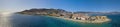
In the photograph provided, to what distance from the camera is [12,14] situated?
2344mm

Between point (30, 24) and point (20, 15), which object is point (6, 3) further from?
point (30, 24)

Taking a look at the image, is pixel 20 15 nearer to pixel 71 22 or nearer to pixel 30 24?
pixel 30 24

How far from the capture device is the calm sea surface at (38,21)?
235cm

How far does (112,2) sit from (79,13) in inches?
15.3

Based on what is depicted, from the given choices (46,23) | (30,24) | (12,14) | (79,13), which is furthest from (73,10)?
(12,14)

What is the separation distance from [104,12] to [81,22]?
276 mm

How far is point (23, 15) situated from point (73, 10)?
1.79 feet

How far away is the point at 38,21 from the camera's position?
2.37 metres

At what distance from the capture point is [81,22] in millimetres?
2406

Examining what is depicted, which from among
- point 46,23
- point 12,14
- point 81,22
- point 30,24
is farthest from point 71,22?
point 12,14

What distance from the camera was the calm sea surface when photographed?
2.35 metres

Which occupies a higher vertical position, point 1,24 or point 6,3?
point 6,3

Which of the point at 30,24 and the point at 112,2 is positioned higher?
the point at 112,2

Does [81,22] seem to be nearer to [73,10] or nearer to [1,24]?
[73,10]
